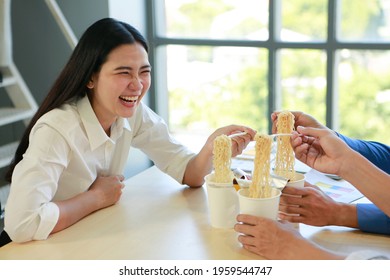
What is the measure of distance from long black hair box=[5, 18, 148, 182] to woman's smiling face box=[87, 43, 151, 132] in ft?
0.08

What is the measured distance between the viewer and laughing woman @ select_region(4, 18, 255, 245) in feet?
5.49

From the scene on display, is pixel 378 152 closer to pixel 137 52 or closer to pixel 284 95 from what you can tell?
pixel 137 52

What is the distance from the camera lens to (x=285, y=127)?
5.61 feet

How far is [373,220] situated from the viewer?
1648 millimetres

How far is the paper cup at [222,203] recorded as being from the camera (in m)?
1.65

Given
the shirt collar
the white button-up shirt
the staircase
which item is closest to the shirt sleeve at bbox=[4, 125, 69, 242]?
the white button-up shirt

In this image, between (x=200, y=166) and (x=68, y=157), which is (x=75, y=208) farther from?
(x=200, y=166)

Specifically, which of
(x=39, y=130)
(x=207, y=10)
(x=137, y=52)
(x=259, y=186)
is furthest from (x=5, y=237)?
(x=207, y=10)

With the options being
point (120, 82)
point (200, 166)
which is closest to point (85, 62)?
point (120, 82)

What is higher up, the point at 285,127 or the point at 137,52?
the point at 137,52

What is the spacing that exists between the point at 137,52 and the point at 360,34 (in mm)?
1760

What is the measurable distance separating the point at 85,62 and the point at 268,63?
173cm

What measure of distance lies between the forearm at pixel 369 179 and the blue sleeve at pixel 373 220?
0.21 ft

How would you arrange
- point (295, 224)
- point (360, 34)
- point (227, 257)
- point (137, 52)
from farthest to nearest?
point (360, 34), point (137, 52), point (295, 224), point (227, 257)
